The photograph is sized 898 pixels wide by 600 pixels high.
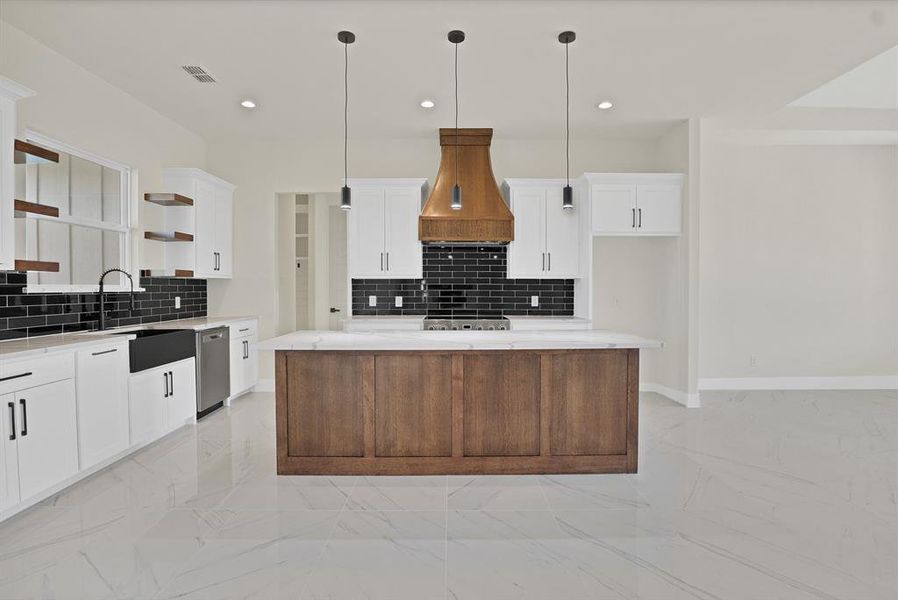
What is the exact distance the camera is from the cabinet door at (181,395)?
4.09 metres

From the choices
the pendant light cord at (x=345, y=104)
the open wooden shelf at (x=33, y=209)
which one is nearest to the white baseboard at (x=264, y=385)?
the pendant light cord at (x=345, y=104)

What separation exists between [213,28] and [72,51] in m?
1.24

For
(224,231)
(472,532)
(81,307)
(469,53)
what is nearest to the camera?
(472,532)

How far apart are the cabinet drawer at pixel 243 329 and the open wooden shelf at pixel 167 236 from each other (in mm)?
961

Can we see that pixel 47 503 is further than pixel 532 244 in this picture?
No

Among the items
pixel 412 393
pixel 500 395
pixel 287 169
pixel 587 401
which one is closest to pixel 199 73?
pixel 287 169

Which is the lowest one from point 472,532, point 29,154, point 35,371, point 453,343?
point 472,532

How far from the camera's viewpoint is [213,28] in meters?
3.34

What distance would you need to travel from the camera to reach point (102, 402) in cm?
325

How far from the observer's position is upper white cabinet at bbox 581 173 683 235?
5.29 m

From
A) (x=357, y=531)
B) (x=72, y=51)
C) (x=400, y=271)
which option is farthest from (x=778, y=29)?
(x=72, y=51)

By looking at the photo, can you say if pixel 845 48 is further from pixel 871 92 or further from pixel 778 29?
pixel 871 92

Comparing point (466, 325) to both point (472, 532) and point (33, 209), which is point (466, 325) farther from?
point (33, 209)

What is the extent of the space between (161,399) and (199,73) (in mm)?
2661
